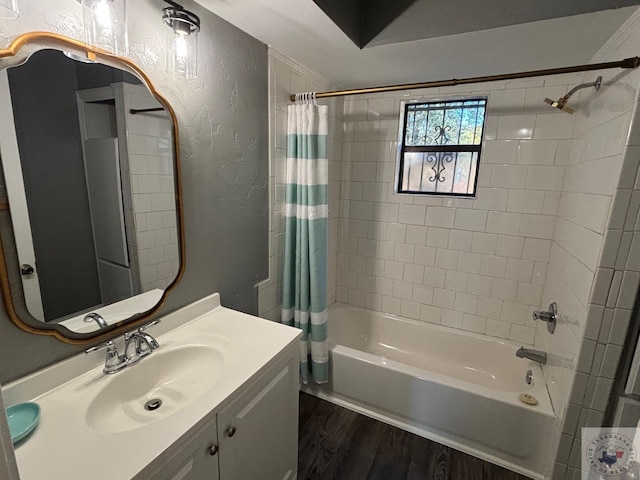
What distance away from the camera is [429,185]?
2363mm

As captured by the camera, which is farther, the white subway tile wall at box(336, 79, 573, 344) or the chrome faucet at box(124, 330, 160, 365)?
the white subway tile wall at box(336, 79, 573, 344)

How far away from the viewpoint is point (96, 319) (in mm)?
1067

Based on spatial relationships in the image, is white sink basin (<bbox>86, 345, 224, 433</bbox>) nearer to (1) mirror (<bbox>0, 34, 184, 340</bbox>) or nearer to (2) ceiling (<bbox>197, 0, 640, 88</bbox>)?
(1) mirror (<bbox>0, 34, 184, 340</bbox>)

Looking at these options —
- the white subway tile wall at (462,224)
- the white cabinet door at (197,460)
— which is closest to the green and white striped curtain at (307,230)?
the white subway tile wall at (462,224)

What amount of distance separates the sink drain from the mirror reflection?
1.05 ft

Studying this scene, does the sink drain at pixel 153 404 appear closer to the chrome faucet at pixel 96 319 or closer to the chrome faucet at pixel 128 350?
the chrome faucet at pixel 128 350

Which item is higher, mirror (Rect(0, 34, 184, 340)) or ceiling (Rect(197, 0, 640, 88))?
ceiling (Rect(197, 0, 640, 88))

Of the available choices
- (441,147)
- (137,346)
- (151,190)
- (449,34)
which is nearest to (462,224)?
(441,147)

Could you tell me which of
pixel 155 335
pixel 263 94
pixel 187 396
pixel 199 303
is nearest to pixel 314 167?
pixel 263 94

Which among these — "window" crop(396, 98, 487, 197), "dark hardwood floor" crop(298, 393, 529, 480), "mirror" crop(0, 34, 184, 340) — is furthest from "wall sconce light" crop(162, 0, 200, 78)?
"dark hardwood floor" crop(298, 393, 529, 480)

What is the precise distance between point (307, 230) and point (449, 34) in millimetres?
1182

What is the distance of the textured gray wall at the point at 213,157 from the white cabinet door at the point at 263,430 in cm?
54
